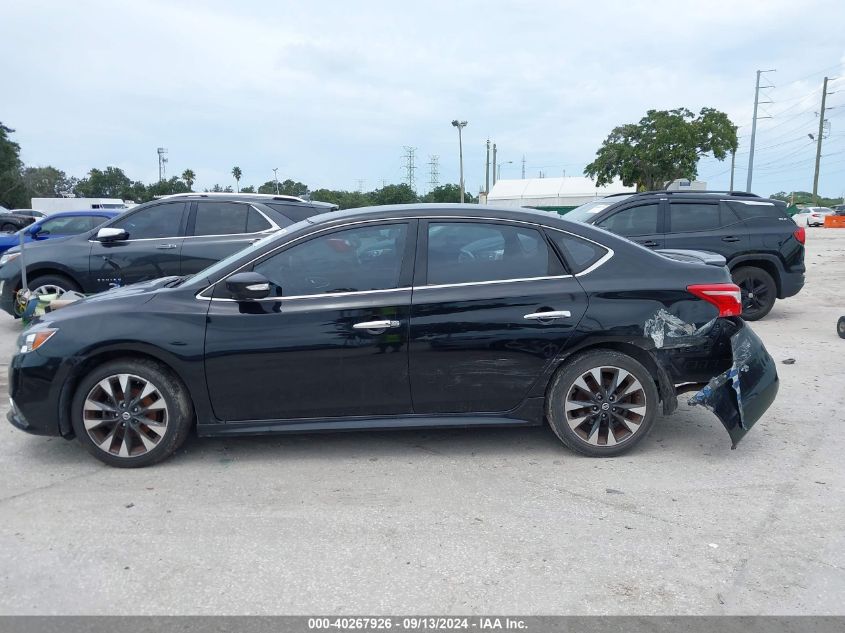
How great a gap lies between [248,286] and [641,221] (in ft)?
22.1

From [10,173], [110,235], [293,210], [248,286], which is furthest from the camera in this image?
[10,173]

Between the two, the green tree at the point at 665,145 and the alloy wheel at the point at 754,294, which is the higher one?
the green tree at the point at 665,145

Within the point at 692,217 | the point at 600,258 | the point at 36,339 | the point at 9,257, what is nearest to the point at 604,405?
the point at 600,258

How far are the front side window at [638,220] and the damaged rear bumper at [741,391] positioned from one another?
5081mm

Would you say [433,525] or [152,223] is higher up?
[152,223]

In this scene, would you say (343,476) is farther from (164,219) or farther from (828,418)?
(164,219)

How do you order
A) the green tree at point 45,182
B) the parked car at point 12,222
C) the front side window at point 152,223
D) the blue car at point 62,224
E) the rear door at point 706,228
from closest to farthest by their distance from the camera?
1. the front side window at point 152,223
2. the rear door at point 706,228
3. the blue car at point 62,224
4. the parked car at point 12,222
5. the green tree at point 45,182

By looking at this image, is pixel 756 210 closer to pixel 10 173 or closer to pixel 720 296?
pixel 720 296

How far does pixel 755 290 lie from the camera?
31.1 feet

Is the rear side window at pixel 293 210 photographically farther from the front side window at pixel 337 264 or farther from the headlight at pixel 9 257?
the front side window at pixel 337 264

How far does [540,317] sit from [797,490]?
6.03 feet

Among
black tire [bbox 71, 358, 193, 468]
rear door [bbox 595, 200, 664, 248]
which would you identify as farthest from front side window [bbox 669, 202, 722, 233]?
black tire [bbox 71, 358, 193, 468]

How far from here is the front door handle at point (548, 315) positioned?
173 inches

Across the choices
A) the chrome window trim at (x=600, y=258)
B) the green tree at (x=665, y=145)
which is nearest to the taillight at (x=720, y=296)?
the chrome window trim at (x=600, y=258)
